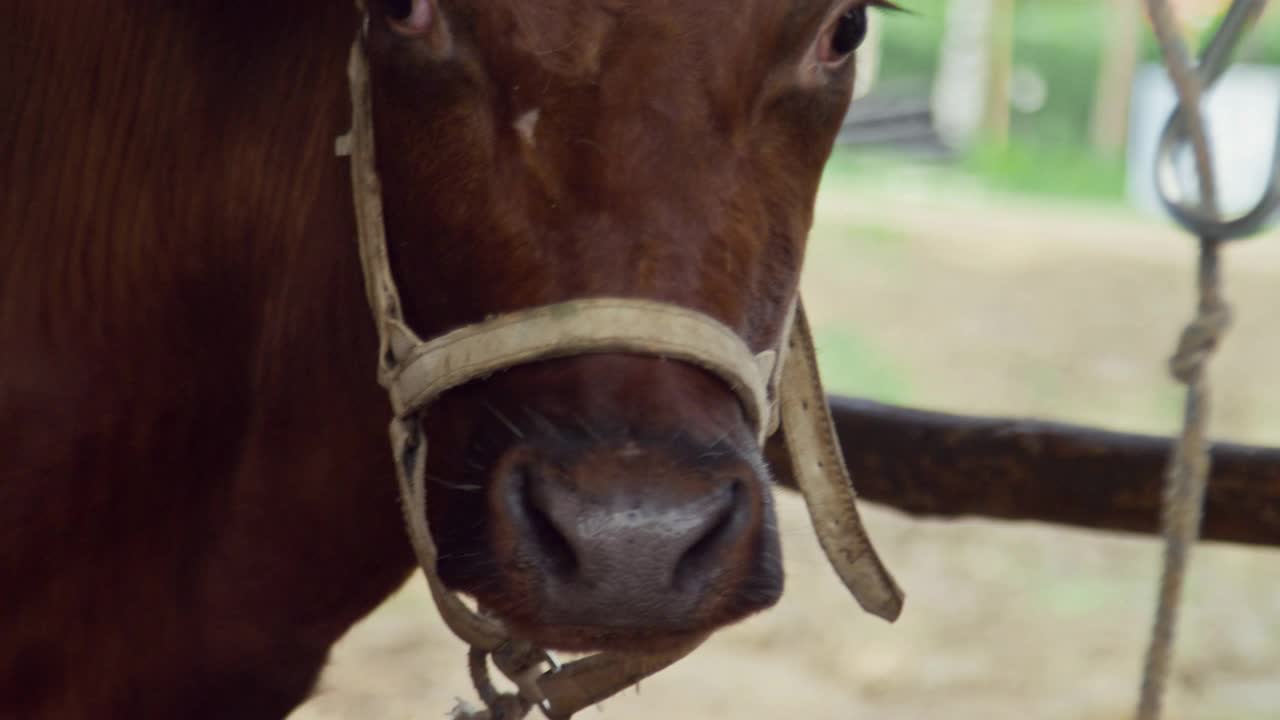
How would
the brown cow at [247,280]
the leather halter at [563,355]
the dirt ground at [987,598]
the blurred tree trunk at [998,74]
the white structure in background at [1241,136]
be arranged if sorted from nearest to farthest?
1. the leather halter at [563,355]
2. the brown cow at [247,280]
3. the dirt ground at [987,598]
4. the white structure in background at [1241,136]
5. the blurred tree trunk at [998,74]

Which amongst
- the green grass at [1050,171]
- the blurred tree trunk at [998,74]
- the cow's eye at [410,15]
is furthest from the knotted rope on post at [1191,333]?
the blurred tree trunk at [998,74]

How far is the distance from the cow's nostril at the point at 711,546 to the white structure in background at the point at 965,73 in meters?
17.2

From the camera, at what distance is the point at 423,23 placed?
185 centimetres

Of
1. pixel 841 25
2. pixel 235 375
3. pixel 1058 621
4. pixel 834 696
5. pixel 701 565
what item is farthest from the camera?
pixel 1058 621

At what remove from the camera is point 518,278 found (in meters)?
1.75

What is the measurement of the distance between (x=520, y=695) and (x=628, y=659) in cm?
21

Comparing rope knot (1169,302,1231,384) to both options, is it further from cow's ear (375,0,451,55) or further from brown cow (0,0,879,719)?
cow's ear (375,0,451,55)

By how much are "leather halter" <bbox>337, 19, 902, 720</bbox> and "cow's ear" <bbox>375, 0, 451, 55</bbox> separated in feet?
0.43

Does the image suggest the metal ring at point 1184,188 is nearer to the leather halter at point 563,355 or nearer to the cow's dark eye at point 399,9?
the leather halter at point 563,355

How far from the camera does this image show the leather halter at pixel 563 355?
1.68 m

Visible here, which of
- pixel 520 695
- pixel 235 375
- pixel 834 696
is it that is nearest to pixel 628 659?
pixel 520 695

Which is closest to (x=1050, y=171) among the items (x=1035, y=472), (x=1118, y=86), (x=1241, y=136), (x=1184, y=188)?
(x=1118, y=86)

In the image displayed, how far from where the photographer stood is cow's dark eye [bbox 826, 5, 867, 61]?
6.56 ft

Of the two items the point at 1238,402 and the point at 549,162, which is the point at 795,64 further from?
the point at 1238,402
